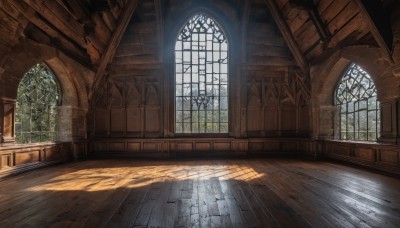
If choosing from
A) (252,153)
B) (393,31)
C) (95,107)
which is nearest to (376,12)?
(393,31)

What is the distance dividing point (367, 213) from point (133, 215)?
2.44m

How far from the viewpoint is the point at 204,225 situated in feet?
7.73

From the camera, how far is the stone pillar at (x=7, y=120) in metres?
4.55

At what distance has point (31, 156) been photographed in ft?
17.6

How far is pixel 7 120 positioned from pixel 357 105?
7.60 metres

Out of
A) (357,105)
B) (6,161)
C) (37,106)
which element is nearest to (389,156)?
(357,105)

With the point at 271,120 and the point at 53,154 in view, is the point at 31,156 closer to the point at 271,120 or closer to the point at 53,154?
the point at 53,154

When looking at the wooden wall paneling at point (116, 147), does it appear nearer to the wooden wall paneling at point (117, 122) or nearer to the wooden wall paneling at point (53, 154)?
the wooden wall paneling at point (117, 122)

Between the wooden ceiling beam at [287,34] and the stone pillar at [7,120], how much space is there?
6319mm

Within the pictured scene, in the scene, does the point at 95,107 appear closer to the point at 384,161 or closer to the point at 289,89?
the point at 289,89

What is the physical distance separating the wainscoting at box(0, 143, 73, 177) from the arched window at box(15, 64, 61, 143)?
1.26ft

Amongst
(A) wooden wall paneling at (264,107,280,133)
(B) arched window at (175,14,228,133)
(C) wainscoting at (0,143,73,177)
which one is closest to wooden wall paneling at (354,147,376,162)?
(A) wooden wall paneling at (264,107,280,133)

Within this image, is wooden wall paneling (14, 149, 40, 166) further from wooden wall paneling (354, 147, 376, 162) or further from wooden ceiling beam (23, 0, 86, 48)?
wooden wall paneling (354, 147, 376, 162)

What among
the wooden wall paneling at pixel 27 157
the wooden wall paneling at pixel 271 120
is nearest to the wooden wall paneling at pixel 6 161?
the wooden wall paneling at pixel 27 157
